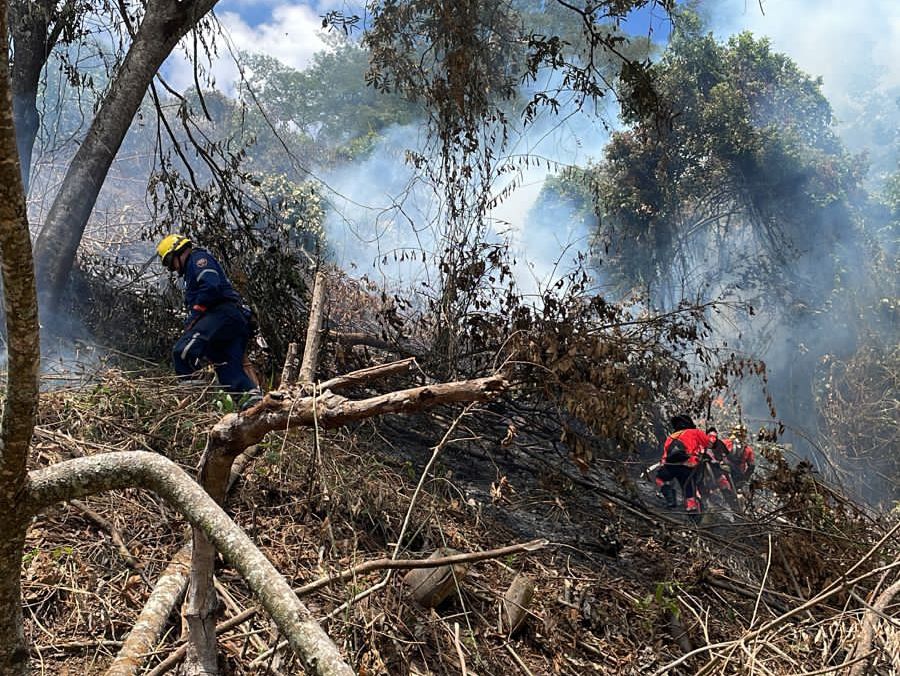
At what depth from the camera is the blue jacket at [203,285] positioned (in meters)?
5.46

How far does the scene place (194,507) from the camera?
64.0 inches

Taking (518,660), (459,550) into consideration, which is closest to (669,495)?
(459,550)

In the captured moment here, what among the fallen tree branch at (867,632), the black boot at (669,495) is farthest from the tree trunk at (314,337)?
the black boot at (669,495)

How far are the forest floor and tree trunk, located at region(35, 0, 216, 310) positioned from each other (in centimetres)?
165

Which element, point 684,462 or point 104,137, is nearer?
point 104,137

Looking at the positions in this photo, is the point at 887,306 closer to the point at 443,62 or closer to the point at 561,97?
the point at 561,97

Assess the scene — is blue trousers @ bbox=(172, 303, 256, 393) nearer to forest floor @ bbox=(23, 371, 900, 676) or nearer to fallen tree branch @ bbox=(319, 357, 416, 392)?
forest floor @ bbox=(23, 371, 900, 676)

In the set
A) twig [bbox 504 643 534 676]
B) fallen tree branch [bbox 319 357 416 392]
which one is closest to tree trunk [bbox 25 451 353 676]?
fallen tree branch [bbox 319 357 416 392]

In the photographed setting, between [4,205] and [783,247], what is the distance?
1875 centimetres

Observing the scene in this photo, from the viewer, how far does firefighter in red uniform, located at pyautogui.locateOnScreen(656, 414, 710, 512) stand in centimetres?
629

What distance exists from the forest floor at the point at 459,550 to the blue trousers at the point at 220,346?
1.09 ft

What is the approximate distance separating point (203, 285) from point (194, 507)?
413cm

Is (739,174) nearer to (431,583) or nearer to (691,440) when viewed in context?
(691,440)

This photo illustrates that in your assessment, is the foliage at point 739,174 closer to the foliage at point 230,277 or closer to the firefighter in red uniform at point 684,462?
the firefighter in red uniform at point 684,462
